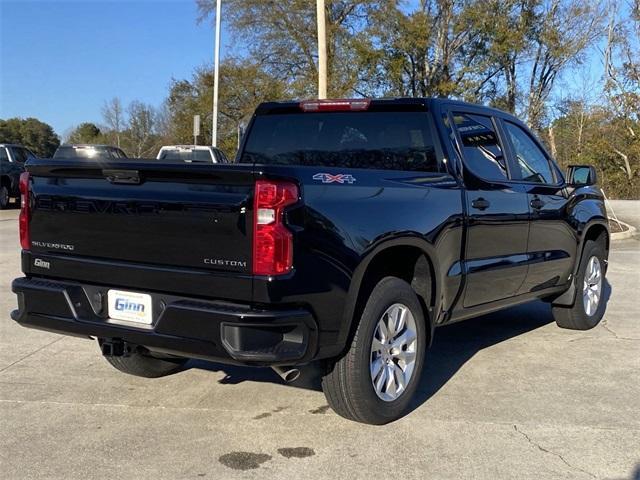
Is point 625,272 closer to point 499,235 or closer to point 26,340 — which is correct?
point 499,235

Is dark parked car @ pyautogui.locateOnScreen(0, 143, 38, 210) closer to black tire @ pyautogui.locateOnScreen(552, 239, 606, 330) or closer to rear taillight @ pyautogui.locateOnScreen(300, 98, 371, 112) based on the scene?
rear taillight @ pyautogui.locateOnScreen(300, 98, 371, 112)

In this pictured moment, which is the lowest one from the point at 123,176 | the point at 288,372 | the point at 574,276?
the point at 288,372

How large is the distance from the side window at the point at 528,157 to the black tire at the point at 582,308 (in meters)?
0.98

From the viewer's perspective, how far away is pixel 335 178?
3.53 m

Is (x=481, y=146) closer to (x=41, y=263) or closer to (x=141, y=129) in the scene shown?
(x=41, y=263)

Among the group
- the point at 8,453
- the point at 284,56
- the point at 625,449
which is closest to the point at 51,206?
the point at 8,453

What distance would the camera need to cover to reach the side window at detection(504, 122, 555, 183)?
5.54 meters

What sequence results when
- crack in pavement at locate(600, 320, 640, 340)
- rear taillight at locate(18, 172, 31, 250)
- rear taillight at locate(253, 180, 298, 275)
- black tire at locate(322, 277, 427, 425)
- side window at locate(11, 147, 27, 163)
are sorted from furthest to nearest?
1. side window at locate(11, 147, 27, 163)
2. crack in pavement at locate(600, 320, 640, 340)
3. rear taillight at locate(18, 172, 31, 250)
4. black tire at locate(322, 277, 427, 425)
5. rear taillight at locate(253, 180, 298, 275)

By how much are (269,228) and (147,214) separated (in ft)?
2.40

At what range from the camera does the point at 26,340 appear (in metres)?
5.94

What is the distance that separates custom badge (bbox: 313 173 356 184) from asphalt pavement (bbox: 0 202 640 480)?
1110 millimetres

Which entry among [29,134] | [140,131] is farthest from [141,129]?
[29,134]

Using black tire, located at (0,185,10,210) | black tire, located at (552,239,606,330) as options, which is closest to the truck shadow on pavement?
black tire, located at (552,239,606,330)

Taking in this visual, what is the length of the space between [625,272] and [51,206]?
29.4 ft
